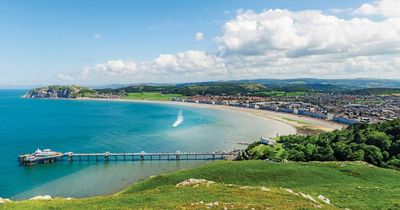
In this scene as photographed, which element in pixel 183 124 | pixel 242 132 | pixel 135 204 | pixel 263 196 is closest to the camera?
pixel 135 204

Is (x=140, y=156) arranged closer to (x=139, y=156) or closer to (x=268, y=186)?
(x=139, y=156)

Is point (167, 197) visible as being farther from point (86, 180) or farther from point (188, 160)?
point (188, 160)

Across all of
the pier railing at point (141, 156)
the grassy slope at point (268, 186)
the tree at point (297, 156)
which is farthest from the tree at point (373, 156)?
the pier railing at point (141, 156)

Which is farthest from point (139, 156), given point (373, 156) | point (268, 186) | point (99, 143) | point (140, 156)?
point (373, 156)

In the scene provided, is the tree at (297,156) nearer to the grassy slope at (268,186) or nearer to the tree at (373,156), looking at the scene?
the tree at (373,156)

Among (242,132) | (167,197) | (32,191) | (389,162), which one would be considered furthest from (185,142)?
(167,197)

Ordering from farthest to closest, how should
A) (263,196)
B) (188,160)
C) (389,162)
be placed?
(188,160) → (389,162) → (263,196)

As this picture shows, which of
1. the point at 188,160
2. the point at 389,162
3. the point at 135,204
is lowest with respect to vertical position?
the point at 188,160

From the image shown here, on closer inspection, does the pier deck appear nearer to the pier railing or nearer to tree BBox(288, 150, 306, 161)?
the pier railing
